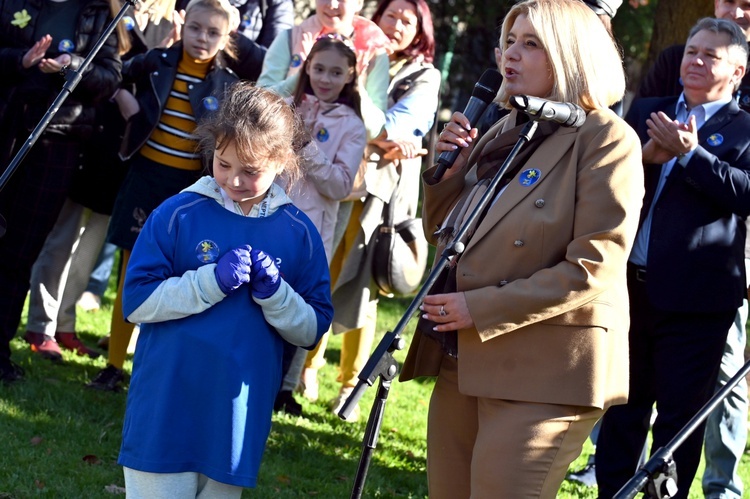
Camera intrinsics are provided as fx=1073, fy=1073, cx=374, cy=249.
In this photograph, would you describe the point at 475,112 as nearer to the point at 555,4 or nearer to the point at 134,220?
the point at 555,4

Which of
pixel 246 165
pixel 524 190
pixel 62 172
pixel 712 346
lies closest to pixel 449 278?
pixel 524 190

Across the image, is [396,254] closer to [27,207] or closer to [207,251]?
[27,207]

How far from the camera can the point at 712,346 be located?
4676mm

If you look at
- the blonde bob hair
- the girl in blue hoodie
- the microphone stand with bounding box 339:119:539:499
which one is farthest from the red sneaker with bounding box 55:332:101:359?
the blonde bob hair

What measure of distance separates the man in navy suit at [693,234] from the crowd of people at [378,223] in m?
0.01

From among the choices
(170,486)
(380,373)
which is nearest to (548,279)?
(380,373)

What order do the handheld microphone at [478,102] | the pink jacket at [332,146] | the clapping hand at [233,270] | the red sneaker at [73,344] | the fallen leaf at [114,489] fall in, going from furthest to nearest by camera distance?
the red sneaker at [73,344] → the pink jacket at [332,146] → the fallen leaf at [114,489] → the handheld microphone at [478,102] → the clapping hand at [233,270]

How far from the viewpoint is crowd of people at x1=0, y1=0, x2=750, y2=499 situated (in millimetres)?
3289

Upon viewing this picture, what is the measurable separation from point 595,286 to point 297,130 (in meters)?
1.22

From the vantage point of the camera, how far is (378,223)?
6293mm

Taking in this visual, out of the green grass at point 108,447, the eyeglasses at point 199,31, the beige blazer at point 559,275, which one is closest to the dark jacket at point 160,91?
the eyeglasses at point 199,31

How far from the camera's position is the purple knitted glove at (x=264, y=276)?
3.39 m

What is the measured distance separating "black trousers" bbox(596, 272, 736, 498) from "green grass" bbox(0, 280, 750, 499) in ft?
1.96

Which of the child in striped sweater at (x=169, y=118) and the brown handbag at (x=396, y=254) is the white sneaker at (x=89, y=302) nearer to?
the child in striped sweater at (x=169, y=118)
